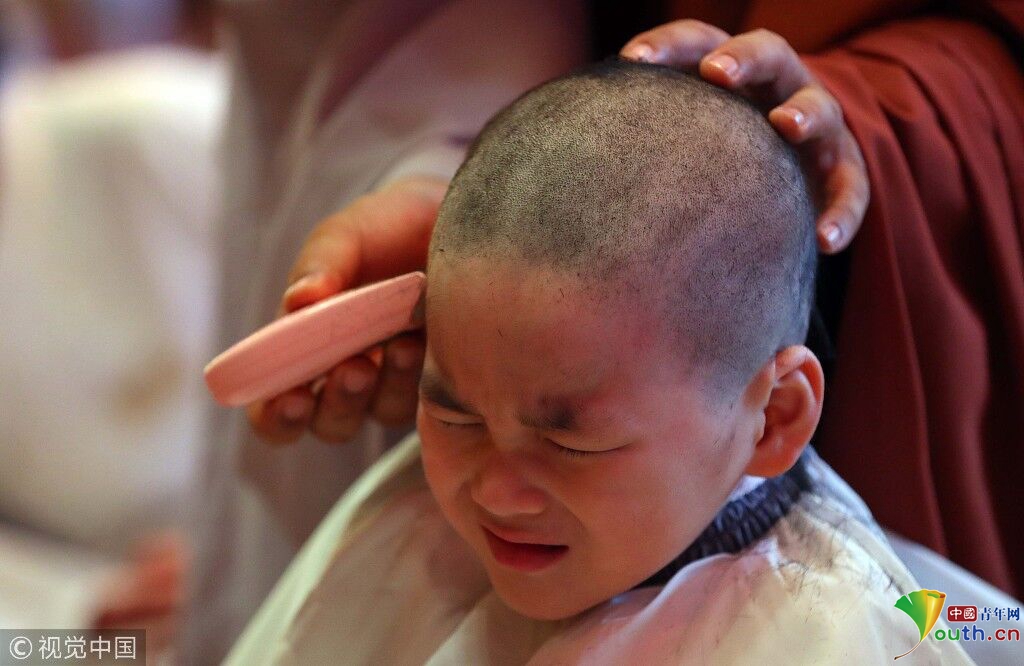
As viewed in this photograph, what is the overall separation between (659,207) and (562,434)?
0.13 meters

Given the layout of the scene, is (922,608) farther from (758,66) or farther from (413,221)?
(413,221)

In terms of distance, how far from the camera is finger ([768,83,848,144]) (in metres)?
0.56

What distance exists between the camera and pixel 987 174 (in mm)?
659

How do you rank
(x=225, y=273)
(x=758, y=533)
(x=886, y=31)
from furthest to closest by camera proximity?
(x=225, y=273) → (x=886, y=31) → (x=758, y=533)

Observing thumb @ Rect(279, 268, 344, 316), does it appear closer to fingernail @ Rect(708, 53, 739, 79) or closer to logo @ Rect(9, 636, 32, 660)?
fingernail @ Rect(708, 53, 739, 79)

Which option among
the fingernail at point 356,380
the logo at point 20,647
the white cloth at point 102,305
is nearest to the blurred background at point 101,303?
the white cloth at point 102,305

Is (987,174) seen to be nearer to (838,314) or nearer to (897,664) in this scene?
(838,314)

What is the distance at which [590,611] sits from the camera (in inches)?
23.5

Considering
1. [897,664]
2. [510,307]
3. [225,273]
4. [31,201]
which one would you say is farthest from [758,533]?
[31,201]

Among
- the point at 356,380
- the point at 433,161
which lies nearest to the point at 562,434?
the point at 356,380

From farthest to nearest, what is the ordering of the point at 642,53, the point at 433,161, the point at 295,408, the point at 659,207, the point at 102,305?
the point at 102,305 < the point at 433,161 < the point at 295,408 < the point at 642,53 < the point at 659,207

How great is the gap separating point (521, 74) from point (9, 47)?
1.40 m

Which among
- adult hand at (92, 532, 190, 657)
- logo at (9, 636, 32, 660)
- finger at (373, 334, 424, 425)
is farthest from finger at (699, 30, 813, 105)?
adult hand at (92, 532, 190, 657)

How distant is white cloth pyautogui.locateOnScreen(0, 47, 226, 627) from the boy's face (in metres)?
1.17
